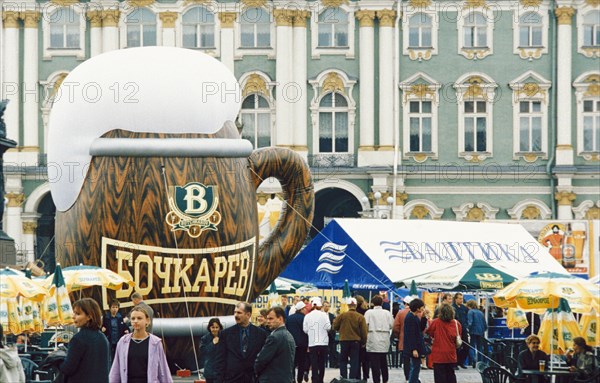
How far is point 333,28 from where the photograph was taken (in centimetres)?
4641

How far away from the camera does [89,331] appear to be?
1015 cm

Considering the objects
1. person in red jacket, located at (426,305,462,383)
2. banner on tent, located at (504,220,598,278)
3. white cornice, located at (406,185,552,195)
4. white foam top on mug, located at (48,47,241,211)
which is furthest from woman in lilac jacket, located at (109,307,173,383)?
white cornice, located at (406,185,552,195)

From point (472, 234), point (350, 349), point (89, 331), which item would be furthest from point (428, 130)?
point (89, 331)

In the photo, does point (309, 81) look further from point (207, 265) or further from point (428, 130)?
point (207, 265)

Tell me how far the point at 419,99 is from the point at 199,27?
691 centimetres

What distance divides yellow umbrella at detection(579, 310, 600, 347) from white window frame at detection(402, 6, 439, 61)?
2852 centimetres

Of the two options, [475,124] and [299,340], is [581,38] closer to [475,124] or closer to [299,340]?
[475,124]

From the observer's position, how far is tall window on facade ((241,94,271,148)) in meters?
46.3

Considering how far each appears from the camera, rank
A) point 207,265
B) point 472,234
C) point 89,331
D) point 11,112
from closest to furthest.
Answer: point 89,331, point 207,265, point 472,234, point 11,112

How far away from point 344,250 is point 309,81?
21.7 m

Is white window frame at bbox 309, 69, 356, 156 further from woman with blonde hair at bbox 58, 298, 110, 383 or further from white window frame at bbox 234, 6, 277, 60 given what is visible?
woman with blonde hair at bbox 58, 298, 110, 383

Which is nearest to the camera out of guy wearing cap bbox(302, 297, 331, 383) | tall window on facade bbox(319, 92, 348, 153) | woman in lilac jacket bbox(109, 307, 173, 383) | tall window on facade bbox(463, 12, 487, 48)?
woman in lilac jacket bbox(109, 307, 173, 383)

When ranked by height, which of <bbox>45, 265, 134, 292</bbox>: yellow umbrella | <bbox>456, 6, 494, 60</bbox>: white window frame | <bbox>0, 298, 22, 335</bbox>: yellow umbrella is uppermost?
<bbox>456, 6, 494, 60</bbox>: white window frame

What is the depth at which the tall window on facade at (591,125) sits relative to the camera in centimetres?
4622
